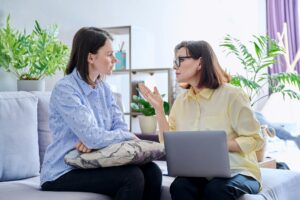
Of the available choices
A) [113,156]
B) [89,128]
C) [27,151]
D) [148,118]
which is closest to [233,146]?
[113,156]

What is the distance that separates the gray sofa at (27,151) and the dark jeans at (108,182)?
154 millimetres

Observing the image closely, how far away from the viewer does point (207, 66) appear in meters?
1.95

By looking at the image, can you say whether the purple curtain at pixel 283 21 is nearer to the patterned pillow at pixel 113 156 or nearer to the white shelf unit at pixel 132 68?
the white shelf unit at pixel 132 68

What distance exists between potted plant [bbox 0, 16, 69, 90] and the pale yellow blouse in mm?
1006

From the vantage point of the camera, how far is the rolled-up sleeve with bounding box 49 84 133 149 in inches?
71.2

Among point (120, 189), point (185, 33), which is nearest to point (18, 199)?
point (120, 189)

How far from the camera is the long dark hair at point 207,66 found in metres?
1.94

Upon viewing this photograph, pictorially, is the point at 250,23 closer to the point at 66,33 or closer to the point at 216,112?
the point at 66,33

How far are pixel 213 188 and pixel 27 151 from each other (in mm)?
993

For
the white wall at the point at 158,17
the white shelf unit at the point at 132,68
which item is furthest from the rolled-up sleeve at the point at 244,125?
the white shelf unit at the point at 132,68

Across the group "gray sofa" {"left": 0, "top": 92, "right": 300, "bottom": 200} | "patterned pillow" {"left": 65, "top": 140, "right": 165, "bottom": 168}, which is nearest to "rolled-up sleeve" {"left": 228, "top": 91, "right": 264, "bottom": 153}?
"gray sofa" {"left": 0, "top": 92, "right": 300, "bottom": 200}

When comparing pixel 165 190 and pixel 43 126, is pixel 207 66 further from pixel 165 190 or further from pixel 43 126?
pixel 43 126

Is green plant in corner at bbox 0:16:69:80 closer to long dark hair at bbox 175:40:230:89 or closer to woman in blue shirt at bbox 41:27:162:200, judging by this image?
woman in blue shirt at bbox 41:27:162:200

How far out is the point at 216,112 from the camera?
1.91 m
